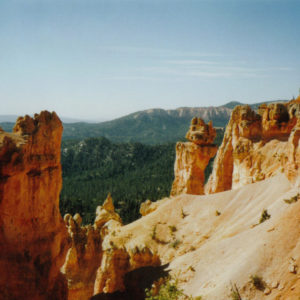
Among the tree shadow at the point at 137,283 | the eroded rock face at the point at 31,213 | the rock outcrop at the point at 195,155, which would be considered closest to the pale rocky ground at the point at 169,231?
the eroded rock face at the point at 31,213

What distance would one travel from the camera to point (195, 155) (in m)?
44.5

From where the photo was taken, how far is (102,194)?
278ft

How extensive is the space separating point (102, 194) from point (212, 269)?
219 ft

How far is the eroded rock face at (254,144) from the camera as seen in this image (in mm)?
36219

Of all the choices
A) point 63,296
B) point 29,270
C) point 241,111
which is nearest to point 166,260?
point 63,296

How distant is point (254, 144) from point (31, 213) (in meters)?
30.4

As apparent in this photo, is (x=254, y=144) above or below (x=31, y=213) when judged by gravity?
above

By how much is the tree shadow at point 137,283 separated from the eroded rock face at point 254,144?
653 inches

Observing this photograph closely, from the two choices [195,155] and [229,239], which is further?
[195,155]

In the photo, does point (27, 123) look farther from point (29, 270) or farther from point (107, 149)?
point (107, 149)

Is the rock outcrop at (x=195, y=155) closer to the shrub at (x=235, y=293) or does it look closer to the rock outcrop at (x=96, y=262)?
the rock outcrop at (x=96, y=262)

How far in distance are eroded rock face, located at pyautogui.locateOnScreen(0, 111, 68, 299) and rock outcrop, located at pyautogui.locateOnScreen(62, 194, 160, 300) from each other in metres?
5.34

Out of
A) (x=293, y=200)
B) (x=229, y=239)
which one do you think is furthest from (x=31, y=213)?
(x=293, y=200)

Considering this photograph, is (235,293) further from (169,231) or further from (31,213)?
(169,231)
